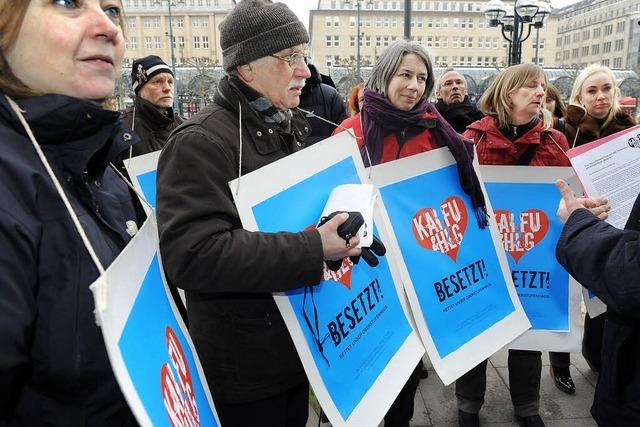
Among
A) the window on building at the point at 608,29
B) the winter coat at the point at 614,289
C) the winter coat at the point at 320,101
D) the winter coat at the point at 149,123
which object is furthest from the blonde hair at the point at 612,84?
the window on building at the point at 608,29

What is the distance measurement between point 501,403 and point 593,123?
1948mm

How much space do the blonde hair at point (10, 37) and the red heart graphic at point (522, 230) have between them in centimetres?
220

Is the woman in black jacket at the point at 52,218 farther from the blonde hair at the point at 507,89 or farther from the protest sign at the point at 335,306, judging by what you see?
the blonde hair at the point at 507,89

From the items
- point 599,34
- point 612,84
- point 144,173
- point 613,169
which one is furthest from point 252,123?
point 599,34

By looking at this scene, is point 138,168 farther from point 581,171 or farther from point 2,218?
point 581,171

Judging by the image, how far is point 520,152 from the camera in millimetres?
2652

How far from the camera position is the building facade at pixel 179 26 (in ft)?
271

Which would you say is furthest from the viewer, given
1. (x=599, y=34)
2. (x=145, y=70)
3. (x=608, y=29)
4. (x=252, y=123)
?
(x=599, y=34)

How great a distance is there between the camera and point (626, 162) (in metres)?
2.02

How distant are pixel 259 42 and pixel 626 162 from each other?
63.5 inches

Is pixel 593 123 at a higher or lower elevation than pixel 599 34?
lower

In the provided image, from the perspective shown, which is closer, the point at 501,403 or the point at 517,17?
the point at 501,403

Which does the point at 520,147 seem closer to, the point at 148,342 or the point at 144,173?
the point at 144,173

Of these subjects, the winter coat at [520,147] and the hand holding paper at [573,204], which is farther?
the winter coat at [520,147]
